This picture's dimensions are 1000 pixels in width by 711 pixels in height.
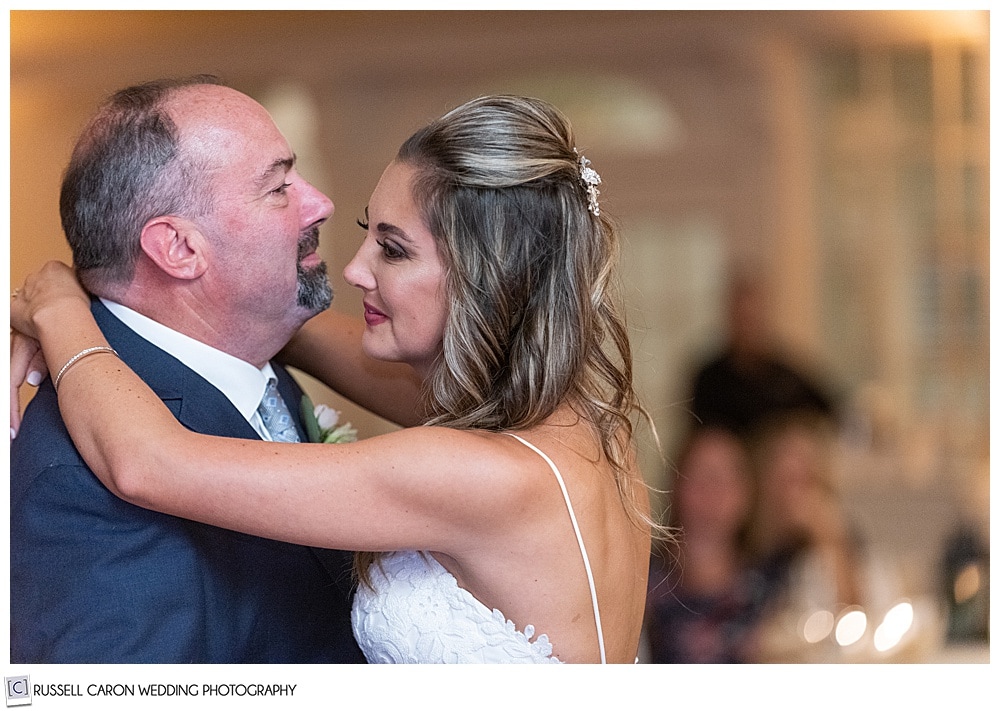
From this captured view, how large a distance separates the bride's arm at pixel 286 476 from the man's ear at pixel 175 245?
0.26 m

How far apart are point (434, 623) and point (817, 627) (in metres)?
1.55

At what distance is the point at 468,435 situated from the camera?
1404mm

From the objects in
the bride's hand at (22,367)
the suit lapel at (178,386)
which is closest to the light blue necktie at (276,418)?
the suit lapel at (178,386)

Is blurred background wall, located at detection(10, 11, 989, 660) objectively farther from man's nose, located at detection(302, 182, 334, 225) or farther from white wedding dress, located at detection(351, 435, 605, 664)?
white wedding dress, located at detection(351, 435, 605, 664)

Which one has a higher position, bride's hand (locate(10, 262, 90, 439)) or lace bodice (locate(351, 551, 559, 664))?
bride's hand (locate(10, 262, 90, 439))

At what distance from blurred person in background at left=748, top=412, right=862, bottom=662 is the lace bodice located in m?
1.21

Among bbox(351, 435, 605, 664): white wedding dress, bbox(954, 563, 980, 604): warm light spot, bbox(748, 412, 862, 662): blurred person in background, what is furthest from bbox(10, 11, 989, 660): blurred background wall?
bbox(351, 435, 605, 664): white wedding dress

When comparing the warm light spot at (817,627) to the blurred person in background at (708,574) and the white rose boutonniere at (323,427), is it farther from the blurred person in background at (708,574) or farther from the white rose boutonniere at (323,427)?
the white rose boutonniere at (323,427)

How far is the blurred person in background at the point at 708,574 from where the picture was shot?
2.71 m

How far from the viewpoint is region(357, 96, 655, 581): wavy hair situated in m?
1.50
